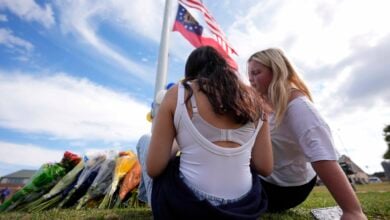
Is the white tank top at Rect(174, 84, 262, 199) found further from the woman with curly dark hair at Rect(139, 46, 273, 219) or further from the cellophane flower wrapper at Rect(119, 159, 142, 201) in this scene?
the cellophane flower wrapper at Rect(119, 159, 142, 201)

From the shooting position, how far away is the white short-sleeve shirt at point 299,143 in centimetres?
160

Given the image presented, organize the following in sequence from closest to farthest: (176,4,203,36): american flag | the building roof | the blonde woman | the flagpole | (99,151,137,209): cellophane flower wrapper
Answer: the blonde woman → (99,151,137,209): cellophane flower wrapper → the flagpole → (176,4,203,36): american flag → the building roof

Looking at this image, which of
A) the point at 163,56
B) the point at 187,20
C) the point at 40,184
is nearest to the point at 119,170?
the point at 40,184

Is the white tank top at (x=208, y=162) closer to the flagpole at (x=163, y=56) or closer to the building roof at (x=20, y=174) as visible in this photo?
the flagpole at (x=163, y=56)

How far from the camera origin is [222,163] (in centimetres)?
136

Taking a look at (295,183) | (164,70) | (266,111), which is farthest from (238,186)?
(164,70)

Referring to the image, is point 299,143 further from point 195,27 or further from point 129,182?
point 195,27

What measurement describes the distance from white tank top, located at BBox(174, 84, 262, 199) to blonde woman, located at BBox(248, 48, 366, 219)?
488 millimetres

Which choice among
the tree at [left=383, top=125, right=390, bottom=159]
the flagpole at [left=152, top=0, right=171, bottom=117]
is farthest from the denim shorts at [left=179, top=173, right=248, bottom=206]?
the tree at [left=383, top=125, right=390, bottom=159]

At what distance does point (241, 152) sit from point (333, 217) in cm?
150

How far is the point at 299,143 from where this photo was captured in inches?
67.9

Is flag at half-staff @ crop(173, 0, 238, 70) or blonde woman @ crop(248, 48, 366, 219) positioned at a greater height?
flag at half-staff @ crop(173, 0, 238, 70)

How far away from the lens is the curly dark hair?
1408 mm

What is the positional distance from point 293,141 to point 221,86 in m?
0.74
